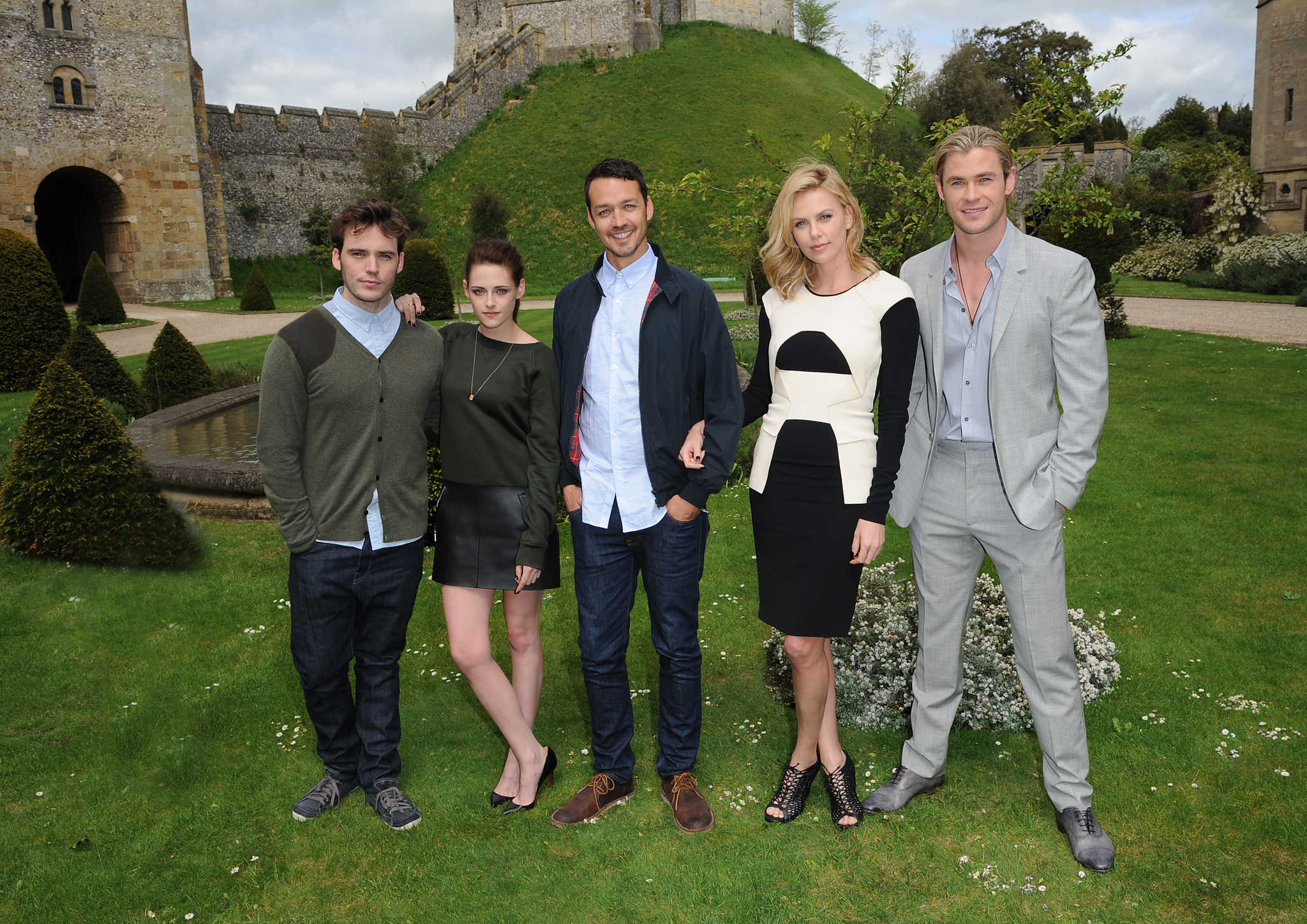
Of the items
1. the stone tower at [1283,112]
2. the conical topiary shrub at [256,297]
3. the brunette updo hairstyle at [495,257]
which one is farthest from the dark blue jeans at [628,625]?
the stone tower at [1283,112]

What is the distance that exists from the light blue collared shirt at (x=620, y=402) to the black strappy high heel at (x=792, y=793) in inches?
46.3

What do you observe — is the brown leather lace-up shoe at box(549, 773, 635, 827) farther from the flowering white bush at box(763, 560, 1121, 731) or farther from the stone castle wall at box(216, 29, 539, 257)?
the stone castle wall at box(216, 29, 539, 257)

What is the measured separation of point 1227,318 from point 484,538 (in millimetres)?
19397

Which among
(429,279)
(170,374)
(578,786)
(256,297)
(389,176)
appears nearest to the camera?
(578,786)

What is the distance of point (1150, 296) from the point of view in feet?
75.6

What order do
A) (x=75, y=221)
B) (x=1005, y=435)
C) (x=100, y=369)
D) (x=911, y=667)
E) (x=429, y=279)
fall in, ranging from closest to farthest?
(x=1005, y=435) → (x=911, y=667) → (x=100, y=369) → (x=429, y=279) → (x=75, y=221)

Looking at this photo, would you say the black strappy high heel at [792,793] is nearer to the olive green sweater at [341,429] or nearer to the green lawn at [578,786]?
the green lawn at [578,786]

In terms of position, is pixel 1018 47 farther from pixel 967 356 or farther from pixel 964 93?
pixel 967 356

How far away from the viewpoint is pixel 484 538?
316 cm

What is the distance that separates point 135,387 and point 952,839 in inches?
419

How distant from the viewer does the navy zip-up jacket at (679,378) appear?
9.79ft

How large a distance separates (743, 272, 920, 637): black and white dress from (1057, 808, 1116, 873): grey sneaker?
108cm

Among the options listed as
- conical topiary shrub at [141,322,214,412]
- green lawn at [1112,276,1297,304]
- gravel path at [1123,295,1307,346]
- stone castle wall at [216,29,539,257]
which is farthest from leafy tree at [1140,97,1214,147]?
conical topiary shrub at [141,322,214,412]

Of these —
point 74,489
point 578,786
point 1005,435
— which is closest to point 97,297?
point 74,489
